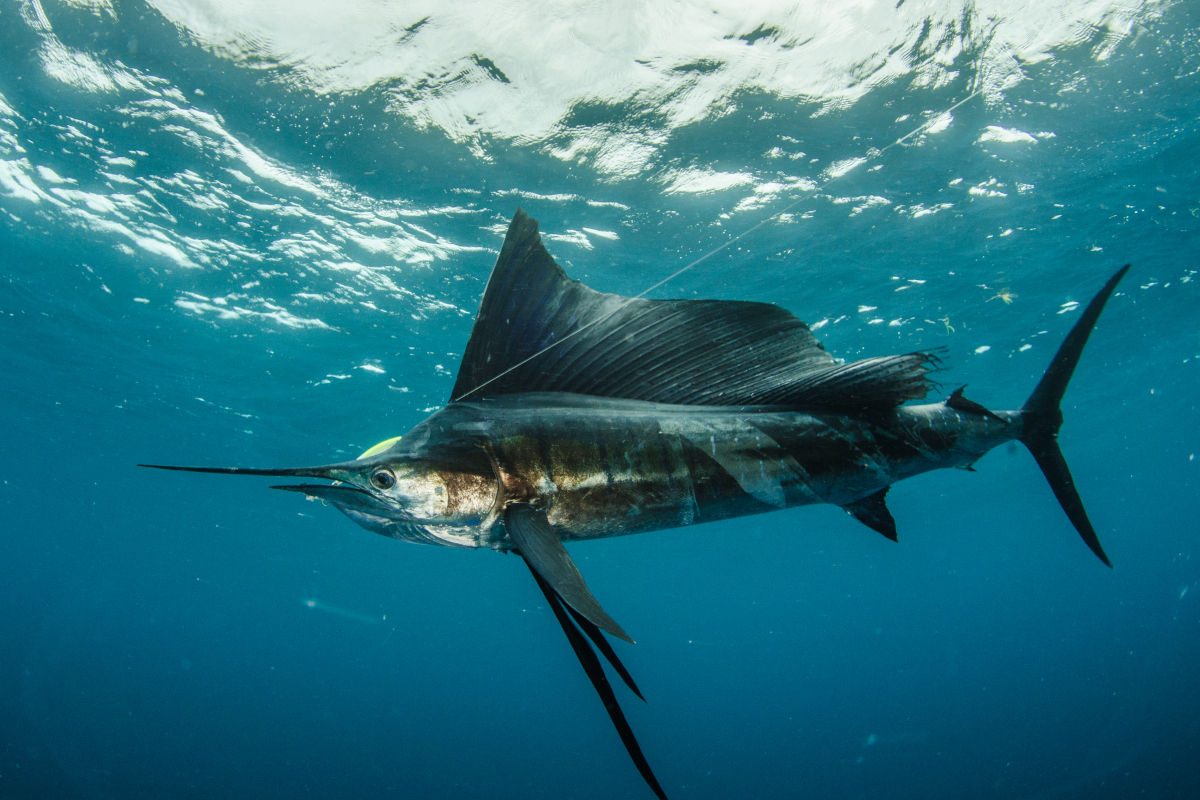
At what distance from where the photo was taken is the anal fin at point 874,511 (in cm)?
217

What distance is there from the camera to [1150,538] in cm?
8056

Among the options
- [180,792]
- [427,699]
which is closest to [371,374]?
[180,792]

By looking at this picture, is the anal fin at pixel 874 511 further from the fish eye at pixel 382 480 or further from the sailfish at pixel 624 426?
the fish eye at pixel 382 480

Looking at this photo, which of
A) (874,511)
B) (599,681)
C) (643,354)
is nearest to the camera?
(599,681)

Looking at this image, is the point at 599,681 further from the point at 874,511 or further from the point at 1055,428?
the point at 1055,428

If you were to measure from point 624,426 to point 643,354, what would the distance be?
316mm

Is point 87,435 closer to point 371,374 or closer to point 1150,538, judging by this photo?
point 371,374

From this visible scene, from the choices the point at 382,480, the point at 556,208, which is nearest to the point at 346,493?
the point at 382,480

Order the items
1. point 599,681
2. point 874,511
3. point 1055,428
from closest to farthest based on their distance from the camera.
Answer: point 599,681
point 874,511
point 1055,428

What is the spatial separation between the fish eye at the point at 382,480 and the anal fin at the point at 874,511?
6.02ft

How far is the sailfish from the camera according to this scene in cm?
139

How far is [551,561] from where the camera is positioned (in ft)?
3.92

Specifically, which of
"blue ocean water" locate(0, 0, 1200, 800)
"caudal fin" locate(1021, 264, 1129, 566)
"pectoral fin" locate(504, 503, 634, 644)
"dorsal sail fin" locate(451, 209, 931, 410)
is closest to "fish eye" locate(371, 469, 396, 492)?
"pectoral fin" locate(504, 503, 634, 644)

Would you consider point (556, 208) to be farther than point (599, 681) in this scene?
Yes
